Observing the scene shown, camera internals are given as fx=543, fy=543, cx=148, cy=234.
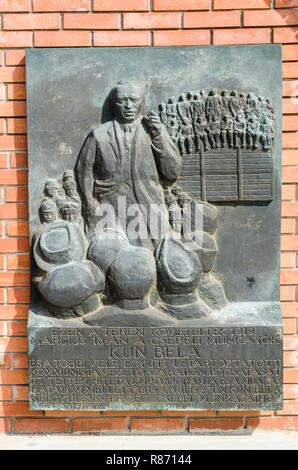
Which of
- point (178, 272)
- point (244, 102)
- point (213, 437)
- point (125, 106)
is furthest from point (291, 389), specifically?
point (125, 106)

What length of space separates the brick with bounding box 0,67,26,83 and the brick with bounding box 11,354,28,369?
1461 millimetres

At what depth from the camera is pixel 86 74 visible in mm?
2742

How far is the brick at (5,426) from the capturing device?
2.96 metres

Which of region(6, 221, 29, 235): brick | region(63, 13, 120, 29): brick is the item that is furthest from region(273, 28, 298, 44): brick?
region(6, 221, 29, 235): brick

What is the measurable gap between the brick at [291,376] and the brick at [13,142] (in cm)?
183

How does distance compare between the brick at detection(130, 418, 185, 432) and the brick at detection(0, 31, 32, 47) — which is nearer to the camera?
the brick at detection(0, 31, 32, 47)

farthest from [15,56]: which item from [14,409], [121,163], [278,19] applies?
[14,409]

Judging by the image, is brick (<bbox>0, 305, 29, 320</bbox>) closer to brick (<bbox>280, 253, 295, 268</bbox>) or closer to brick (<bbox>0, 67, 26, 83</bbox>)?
brick (<bbox>0, 67, 26, 83</bbox>)

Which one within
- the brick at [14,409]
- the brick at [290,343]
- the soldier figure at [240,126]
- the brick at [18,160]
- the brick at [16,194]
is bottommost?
the brick at [14,409]

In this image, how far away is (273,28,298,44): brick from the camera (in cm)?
275

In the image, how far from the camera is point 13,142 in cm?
284

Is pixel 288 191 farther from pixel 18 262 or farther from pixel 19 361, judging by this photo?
pixel 19 361

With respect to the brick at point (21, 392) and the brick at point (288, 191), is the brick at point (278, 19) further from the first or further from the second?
the brick at point (21, 392)

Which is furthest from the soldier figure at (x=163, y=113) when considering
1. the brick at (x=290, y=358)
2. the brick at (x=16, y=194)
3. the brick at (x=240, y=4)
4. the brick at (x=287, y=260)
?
the brick at (x=290, y=358)
